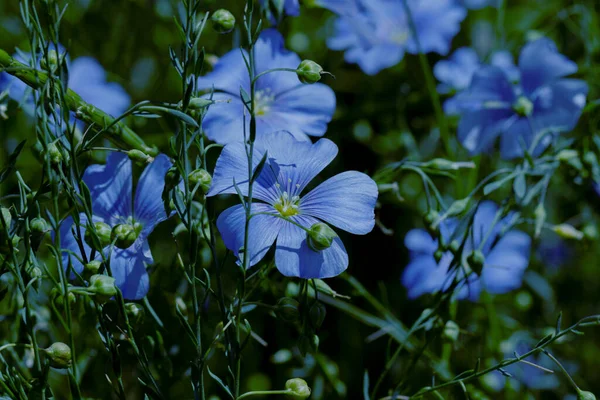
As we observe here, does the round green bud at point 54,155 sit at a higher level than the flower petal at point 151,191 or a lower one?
higher

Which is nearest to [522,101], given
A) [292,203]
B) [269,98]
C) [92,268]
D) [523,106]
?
[523,106]

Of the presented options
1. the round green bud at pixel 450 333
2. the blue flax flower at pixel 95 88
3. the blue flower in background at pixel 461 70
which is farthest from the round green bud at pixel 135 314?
the blue flower in background at pixel 461 70

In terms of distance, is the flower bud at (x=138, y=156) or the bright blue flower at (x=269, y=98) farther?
the bright blue flower at (x=269, y=98)

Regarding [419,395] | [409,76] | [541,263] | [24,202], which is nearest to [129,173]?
[24,202]

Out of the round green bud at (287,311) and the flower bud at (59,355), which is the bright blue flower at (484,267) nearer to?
the round green bud at (287,311)

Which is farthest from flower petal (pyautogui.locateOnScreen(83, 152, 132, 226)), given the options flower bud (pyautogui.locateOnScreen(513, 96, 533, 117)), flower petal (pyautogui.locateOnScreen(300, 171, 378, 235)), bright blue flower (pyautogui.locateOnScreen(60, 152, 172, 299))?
flower bud (pyautogui.locateOnScreen(513, 96, 533, 117))

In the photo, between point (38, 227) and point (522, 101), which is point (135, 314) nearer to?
point (38, 227)

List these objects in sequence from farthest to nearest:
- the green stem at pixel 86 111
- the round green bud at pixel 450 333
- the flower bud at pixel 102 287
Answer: the round green bud at pixel 450 333 → the green stem at pixel 86 111 → the flower bud at pixel 102 287
